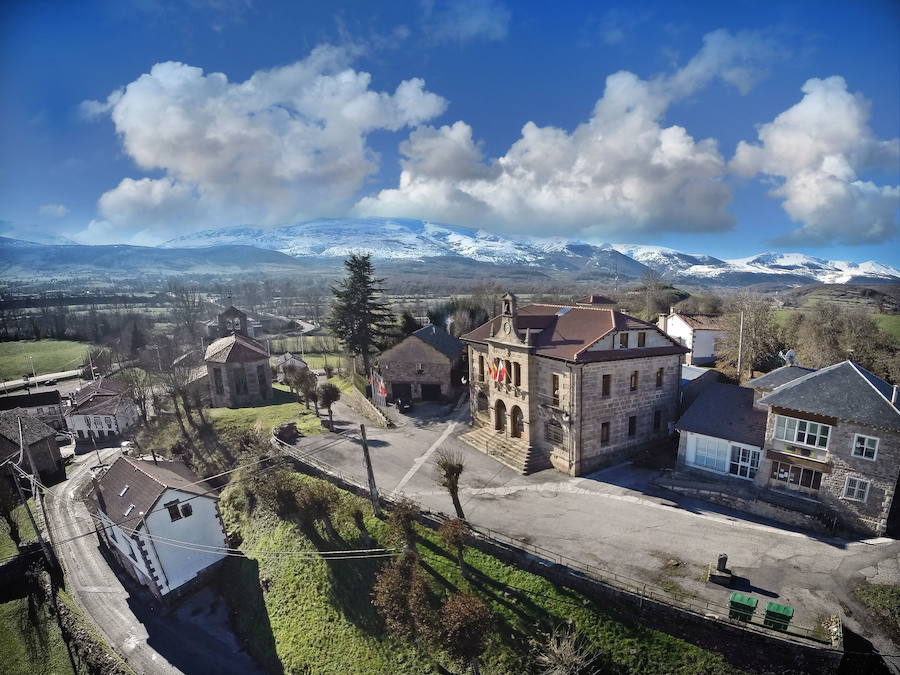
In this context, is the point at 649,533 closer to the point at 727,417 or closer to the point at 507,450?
the point at 727,417

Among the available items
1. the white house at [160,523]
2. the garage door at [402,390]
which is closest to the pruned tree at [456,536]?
the white house at [160,523]

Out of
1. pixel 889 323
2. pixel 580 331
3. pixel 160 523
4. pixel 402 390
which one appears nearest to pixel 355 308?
pixel 402 390

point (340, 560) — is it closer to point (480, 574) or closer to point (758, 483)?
point (480, 574)

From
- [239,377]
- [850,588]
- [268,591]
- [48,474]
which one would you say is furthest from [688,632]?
[48,474]

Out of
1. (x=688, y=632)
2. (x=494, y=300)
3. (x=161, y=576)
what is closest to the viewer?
(x=688, y=632)

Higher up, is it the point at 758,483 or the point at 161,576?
the point at 758,483

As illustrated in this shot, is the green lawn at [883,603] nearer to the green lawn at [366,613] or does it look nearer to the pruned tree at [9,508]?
the green lawn at [366,613]
